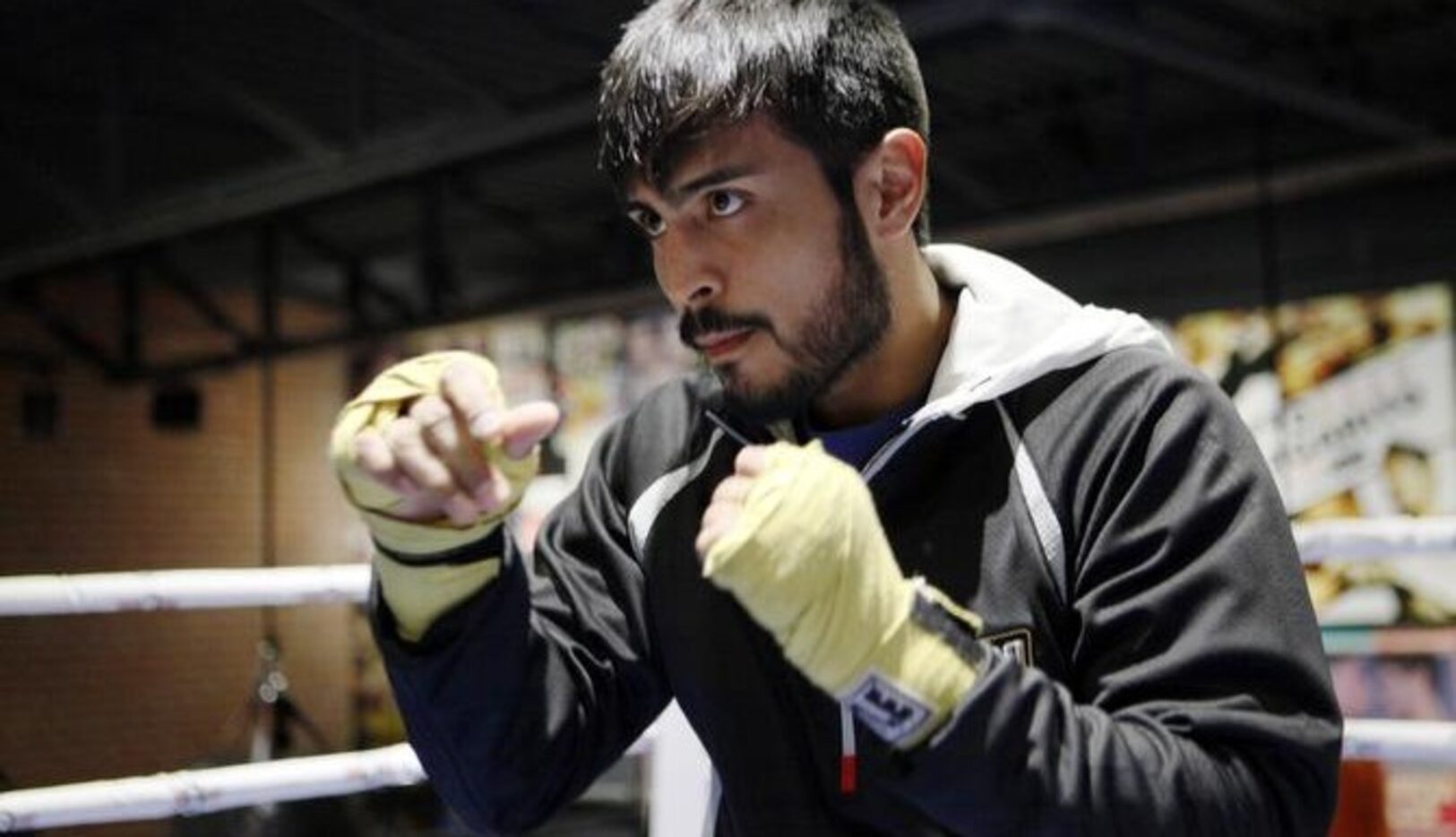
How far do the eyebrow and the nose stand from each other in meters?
0.02

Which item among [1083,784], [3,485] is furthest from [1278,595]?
[3,485]

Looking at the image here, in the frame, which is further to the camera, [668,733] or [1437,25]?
[1437,25]

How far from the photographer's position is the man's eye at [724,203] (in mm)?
1107

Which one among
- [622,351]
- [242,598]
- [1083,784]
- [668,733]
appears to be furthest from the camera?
[622,351]

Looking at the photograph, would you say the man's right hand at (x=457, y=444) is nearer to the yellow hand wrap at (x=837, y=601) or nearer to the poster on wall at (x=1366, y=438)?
the yellow hand wrap at (x=837, y=601)

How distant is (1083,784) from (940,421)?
1.13 ft

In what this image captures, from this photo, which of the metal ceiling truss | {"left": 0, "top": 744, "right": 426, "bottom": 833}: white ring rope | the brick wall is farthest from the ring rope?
the brick wall

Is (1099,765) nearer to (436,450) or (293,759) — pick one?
(436,450)

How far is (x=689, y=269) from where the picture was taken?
1125mm

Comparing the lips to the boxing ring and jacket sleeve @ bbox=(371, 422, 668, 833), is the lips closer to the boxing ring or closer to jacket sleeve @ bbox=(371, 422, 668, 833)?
jacket sleeve @ bbox=(371, 422, 668, 833)

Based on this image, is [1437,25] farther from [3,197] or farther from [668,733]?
[3,197]

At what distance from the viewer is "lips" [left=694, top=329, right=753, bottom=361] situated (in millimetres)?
1128

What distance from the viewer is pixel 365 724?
9.23m

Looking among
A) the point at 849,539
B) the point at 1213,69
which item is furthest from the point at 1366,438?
the point at 849,539
